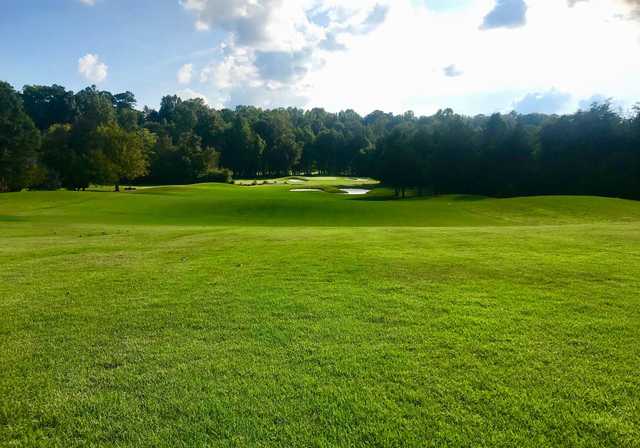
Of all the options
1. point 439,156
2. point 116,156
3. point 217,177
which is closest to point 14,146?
point 116,156

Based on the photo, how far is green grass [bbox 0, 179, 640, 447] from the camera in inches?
156

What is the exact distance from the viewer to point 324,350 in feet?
17.6

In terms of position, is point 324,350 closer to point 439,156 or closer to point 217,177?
point 439,156

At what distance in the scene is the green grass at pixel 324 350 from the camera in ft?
13.0

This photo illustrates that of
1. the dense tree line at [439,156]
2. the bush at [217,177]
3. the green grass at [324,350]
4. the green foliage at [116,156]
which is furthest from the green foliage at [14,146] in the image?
the green grass at [324,350]

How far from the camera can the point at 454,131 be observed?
6225 centimetres

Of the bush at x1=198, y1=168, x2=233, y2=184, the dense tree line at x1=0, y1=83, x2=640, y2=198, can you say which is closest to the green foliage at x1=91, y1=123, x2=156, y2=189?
the dense tree line at x1=0, y1=83, x2=640, y2=198

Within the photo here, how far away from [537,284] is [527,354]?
3.48m

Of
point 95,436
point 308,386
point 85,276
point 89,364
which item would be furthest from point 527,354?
point 85,276

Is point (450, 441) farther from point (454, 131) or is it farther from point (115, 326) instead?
point (454, 131)

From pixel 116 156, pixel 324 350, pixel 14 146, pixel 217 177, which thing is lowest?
pixel 324 350

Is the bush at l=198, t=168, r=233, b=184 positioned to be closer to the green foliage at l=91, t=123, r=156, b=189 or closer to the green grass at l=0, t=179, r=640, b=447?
the green foliage at l=91, t=123, r=156, b=189

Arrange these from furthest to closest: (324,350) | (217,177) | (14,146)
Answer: (217,177) < (14,146) < (324,350)

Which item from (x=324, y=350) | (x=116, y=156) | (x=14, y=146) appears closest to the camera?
(x=324, y=350)
